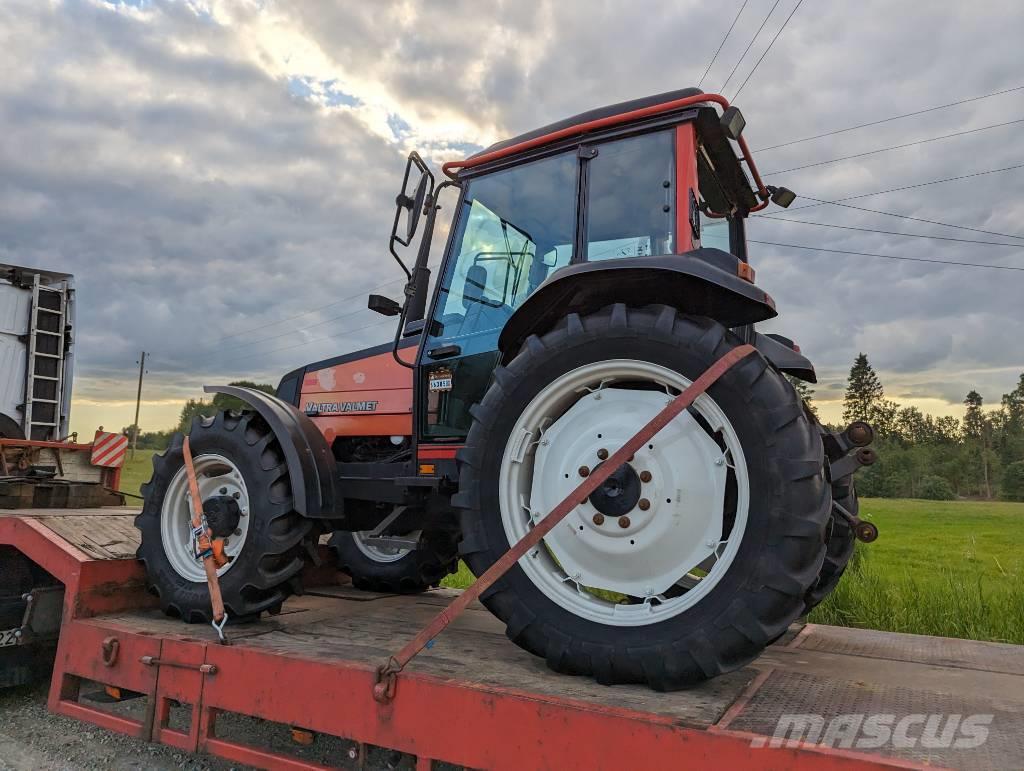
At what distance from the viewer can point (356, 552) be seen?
5.02m

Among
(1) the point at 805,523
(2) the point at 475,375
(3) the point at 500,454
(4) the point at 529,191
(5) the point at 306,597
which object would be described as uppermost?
(4) the point at 529,191

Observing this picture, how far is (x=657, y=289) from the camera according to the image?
2.73 meters

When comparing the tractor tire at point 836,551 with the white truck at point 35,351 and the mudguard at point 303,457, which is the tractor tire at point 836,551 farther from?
the white truck at point 35,351

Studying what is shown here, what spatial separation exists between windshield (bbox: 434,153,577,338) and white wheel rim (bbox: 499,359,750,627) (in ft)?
2.79

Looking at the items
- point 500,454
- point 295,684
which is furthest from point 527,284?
point 295,684

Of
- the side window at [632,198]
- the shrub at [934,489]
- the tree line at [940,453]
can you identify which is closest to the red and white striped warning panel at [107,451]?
the side window at [632,198]

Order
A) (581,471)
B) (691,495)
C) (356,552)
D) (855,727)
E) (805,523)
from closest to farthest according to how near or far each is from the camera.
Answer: (855,727)
(805,523)
(691,495)
(581,471)
(356,552)

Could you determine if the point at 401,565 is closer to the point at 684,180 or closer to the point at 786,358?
the point at 786,358

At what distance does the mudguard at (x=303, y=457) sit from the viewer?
3.29 metres

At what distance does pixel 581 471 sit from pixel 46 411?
7.93m

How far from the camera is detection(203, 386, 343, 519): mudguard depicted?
3289 mm

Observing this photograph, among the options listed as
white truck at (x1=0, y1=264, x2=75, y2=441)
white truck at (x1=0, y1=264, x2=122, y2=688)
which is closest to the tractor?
white truck at (x1=0, y1=264, x2=122, y2=688)

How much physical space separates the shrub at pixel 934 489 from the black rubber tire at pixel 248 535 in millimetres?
42281

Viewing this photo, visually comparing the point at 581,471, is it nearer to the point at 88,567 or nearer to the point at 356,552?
the point at 88,567
